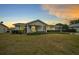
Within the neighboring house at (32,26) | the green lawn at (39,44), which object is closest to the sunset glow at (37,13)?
the neighboring house at (32,26)

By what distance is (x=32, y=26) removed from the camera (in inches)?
138

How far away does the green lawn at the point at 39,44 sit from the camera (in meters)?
3.41

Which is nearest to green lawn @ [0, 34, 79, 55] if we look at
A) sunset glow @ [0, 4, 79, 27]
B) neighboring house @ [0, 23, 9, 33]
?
neighboring house @ [0, 23, 9, 33]

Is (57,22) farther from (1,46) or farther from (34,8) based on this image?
(1,46)

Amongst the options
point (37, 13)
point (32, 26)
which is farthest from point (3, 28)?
point (37, 13)

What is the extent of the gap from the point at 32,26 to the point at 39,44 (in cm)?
29

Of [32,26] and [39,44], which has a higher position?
[32,26]

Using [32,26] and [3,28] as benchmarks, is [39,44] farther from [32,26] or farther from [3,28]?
[3,28]

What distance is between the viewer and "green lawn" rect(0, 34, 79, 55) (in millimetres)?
3408

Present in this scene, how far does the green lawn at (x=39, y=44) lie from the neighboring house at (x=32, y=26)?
9 cm

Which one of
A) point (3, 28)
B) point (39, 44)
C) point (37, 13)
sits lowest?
point (39, 44)

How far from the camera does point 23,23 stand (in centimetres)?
348

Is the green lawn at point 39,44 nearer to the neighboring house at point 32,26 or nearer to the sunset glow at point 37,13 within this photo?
the neighboring house at point 32,26
